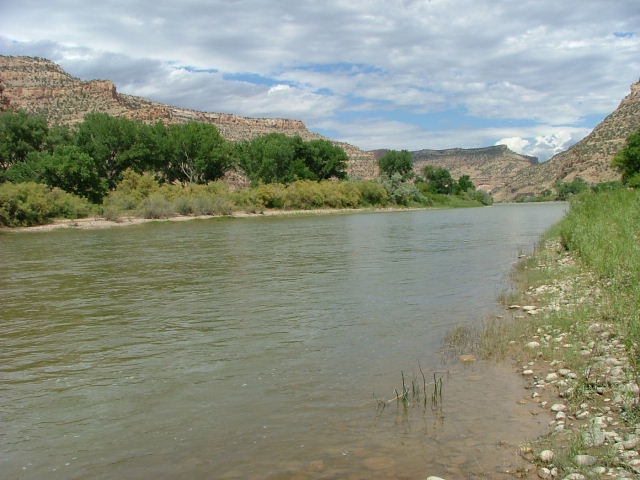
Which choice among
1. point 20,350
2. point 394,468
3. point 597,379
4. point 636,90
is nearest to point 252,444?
point 394,468

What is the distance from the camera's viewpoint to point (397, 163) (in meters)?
116

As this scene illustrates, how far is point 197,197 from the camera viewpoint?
6156cm

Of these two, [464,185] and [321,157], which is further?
[464,185]

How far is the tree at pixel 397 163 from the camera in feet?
381

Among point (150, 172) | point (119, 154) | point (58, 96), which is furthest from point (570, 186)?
point (58, 96)

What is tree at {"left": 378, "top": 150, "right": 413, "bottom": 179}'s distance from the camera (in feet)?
381

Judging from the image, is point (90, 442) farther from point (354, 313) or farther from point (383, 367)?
point (354, 313)

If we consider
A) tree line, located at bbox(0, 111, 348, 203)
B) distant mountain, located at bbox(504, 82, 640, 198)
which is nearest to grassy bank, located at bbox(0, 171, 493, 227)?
tree line, located at bbox(0, 111, 348, 203)

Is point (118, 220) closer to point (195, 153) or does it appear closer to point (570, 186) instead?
point (195, 153)

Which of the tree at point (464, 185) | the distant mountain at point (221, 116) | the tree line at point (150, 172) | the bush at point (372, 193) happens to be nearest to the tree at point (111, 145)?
the tree line at point (150, 172)

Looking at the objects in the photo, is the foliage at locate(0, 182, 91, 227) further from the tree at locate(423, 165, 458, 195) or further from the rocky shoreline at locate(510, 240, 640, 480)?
the tree at locate(423, 165, 458, 195)

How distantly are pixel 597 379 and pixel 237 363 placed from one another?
4900 mm

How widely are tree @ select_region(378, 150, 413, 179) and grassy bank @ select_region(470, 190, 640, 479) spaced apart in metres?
102

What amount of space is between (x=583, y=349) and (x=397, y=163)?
110m
